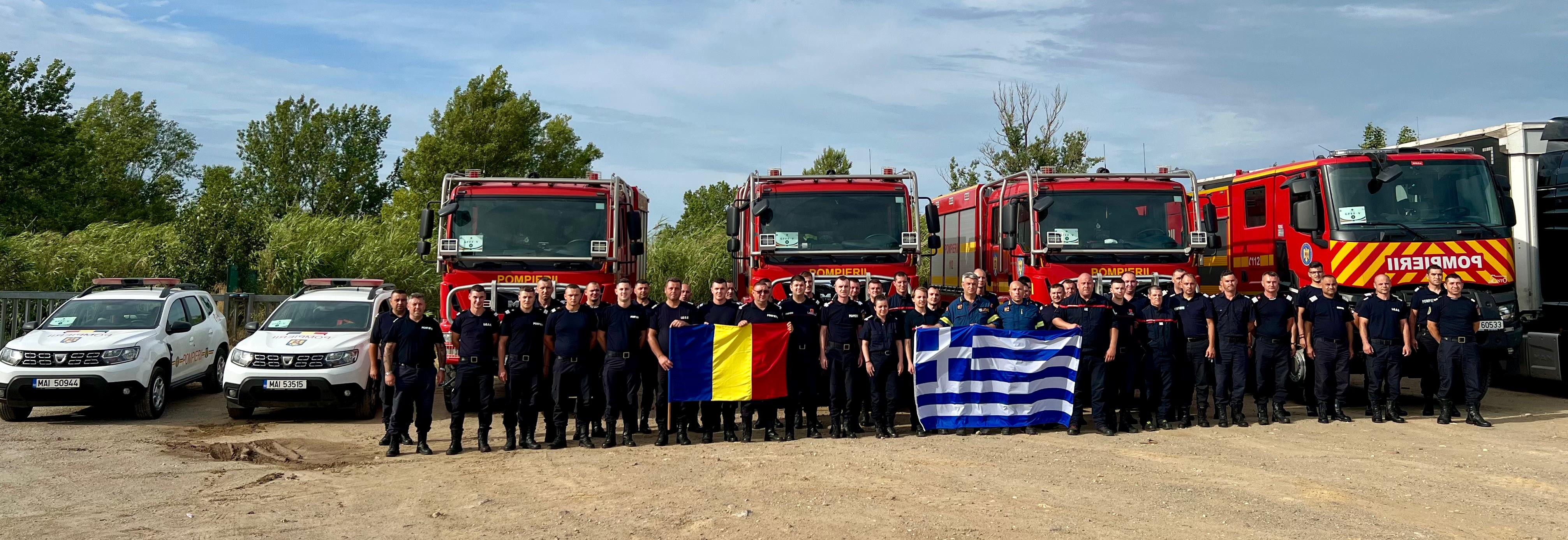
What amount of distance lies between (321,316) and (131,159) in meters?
58.5

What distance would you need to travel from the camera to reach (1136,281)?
12.8 meters

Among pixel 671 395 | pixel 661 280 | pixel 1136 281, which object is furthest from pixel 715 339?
pixel 661 280

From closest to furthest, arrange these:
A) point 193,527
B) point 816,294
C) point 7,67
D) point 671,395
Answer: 1. point 193,527
2. point 671,395
3. point 816,294
4. point 7,67

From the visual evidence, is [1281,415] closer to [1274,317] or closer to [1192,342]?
[1274,317]

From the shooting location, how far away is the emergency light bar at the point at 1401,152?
13.4 meters

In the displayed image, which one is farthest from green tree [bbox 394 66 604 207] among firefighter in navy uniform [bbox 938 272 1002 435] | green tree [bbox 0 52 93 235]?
firefighter in navy uniform [bbox 938 272 1002 435]

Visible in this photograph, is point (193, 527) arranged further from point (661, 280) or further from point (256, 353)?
point (661, 280)

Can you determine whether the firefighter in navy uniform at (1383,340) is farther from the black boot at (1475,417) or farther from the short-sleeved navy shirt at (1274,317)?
the short-sleeved navy shirt at (1274,317)

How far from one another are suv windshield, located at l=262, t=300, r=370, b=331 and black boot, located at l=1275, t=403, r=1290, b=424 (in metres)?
10.5

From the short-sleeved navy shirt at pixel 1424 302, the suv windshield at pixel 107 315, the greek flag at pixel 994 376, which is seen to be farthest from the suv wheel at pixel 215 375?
the short-sleeved navy shirt at pixel 1424 302

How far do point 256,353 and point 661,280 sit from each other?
15.2m

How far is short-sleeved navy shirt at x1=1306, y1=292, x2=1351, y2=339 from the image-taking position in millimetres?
12000

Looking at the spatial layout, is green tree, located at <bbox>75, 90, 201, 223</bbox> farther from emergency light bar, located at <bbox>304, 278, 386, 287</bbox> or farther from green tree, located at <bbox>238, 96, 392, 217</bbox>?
emergency light bar, located at <bbox>304, 278, 386, 287</bbox>

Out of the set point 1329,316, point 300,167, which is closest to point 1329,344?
point 1329,316
